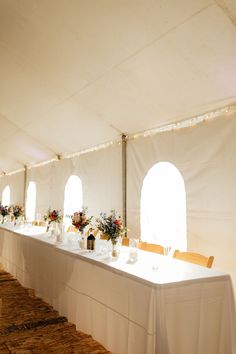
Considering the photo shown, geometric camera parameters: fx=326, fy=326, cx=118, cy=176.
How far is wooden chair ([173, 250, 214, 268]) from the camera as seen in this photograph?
10.0ft

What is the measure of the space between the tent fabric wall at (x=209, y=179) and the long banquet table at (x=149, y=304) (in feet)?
→ 3.32

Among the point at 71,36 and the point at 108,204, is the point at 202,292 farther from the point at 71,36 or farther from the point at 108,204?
the point at 108,204

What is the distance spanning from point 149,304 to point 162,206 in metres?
3.39

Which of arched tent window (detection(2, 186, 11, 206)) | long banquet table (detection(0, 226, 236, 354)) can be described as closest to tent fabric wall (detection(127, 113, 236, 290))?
long banquet table (detection(0, 226, 236, 354))

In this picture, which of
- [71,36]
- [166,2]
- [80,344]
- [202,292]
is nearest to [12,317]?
[80,344]

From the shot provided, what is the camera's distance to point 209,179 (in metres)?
4.16

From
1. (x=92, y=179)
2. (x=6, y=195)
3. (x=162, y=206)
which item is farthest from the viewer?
(x=6, y=195)

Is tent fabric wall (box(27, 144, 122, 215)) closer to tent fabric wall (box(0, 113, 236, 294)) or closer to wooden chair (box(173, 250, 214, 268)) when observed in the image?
tent fabric wall (box(0, 113, 236, 294))

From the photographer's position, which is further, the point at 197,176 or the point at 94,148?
the point at 94,148

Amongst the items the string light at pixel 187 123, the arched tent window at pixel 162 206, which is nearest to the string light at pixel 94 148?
the string light at pixel 187 123

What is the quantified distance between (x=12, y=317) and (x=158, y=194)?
3.00 m

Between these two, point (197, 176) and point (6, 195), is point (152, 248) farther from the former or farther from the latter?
point (6, 195)

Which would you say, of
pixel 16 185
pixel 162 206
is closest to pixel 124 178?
pixel 162 206

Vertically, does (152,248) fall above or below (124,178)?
below
